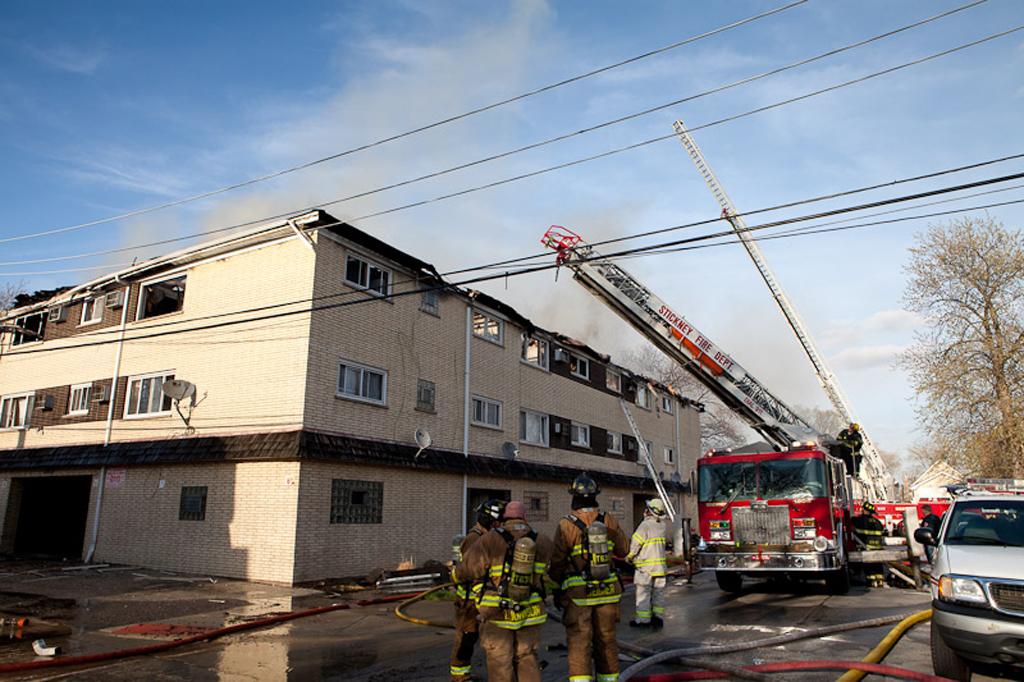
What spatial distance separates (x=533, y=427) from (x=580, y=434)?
346 centimetres

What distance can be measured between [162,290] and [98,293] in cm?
215

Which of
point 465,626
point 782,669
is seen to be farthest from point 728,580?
point 465,626

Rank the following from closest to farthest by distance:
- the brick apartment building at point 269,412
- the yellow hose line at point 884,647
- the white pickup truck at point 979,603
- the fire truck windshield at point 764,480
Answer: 1. the white pickup truck at point 979,603
2. the yellow hose line at point 884,647
3. the fire truck windshield at point 764,480
4. the brick apartment building at point 269,412

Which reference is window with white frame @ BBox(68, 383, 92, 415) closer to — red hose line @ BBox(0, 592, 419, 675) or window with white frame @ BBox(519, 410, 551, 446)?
red hose line @ BBox(0, 592, 419, 675)

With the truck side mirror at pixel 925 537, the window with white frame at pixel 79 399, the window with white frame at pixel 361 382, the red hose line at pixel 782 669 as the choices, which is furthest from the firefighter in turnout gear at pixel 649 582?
the window with white frame at pixel 79 399

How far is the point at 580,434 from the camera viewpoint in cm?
2514

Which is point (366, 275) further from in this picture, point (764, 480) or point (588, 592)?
point (588, 592)

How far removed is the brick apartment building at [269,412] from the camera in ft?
46.3

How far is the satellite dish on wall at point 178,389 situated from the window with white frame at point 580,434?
12.9 meters

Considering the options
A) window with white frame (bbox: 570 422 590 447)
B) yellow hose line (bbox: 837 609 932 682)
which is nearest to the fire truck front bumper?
yellow hose line (bbox: 837 609 932 682)

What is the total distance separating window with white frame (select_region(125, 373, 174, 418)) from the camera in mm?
16578

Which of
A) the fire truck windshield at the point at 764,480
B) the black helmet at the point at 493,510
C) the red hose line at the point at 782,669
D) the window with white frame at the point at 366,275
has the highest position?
the window with white frame at the point at 366,275

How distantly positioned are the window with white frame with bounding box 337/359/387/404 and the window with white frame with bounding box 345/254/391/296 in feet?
5.98

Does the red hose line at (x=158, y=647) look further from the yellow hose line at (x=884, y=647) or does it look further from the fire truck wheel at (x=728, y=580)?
the yellow hose line at (x=884, y=647)
